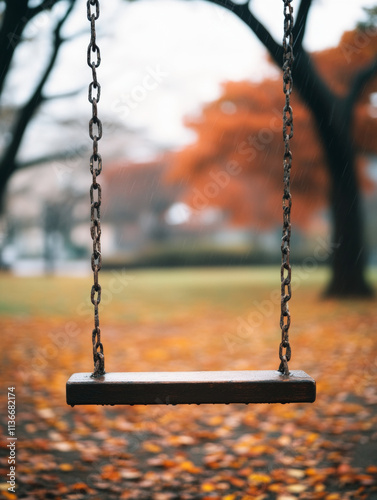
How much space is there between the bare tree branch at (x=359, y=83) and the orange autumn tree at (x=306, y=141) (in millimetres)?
20

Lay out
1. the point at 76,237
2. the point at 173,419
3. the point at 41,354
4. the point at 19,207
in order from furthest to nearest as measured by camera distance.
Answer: the point at 76,237 < the point at 19,207 < the point at 41,354 < the point at 173,419

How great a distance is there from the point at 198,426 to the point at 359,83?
27.3ft

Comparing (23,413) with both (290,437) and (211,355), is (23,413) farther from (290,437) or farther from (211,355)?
(211,355)

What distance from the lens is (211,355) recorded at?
24.9 feet

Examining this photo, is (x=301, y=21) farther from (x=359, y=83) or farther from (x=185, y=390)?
(x=359, y=83)

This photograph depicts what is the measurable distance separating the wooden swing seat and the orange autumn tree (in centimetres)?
416

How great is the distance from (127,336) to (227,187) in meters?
14.2

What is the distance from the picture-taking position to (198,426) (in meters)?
4.67

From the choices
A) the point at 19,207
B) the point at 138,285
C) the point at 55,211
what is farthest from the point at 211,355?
the point at 19,207

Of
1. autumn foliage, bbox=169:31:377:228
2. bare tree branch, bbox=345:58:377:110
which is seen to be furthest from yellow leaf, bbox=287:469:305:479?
autumn foliage, bbox=169:31:377:228

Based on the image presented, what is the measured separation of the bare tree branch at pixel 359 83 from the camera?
1042 cm

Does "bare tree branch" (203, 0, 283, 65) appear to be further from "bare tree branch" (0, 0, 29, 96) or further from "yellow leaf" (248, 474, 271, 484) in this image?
"yellow leaf" (248, 474, 271, 484)

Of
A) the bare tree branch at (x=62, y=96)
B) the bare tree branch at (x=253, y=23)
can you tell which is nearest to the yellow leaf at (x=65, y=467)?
the bare tree branch at (x=253, y=23)

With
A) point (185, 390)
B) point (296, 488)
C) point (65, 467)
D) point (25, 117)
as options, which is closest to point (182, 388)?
point (185, 390)
